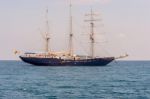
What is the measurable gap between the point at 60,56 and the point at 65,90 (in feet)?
317

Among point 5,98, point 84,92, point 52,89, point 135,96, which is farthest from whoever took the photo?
point 52,89

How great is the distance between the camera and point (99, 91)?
6444 cm

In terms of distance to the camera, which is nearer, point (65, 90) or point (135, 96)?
point (135, 96)

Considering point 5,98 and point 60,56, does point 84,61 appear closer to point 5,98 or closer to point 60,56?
point 60,56

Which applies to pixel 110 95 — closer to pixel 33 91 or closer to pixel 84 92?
pixel 84 92

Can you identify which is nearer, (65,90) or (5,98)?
(5,98)

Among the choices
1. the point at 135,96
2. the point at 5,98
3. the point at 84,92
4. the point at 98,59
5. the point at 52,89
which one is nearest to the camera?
the point at 5,98

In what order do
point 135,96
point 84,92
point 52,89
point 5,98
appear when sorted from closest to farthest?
1. point 5,98
2. point 135,96
3. point 84,92
4. point 52,89

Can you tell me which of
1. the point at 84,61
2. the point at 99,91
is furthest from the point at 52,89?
the point at 84,61

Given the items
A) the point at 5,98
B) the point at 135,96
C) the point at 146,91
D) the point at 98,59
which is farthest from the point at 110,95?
the point at 98,59

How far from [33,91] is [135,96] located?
43.7 feet

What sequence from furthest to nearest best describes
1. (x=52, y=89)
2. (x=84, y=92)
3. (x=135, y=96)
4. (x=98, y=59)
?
(x=98, y=59)
(x=52, y=89)
(x=84, y=92)
(x=135, y=96)

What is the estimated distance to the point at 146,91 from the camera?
211ft

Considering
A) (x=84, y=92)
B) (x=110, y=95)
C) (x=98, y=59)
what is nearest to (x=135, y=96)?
(x=110, y=95)
